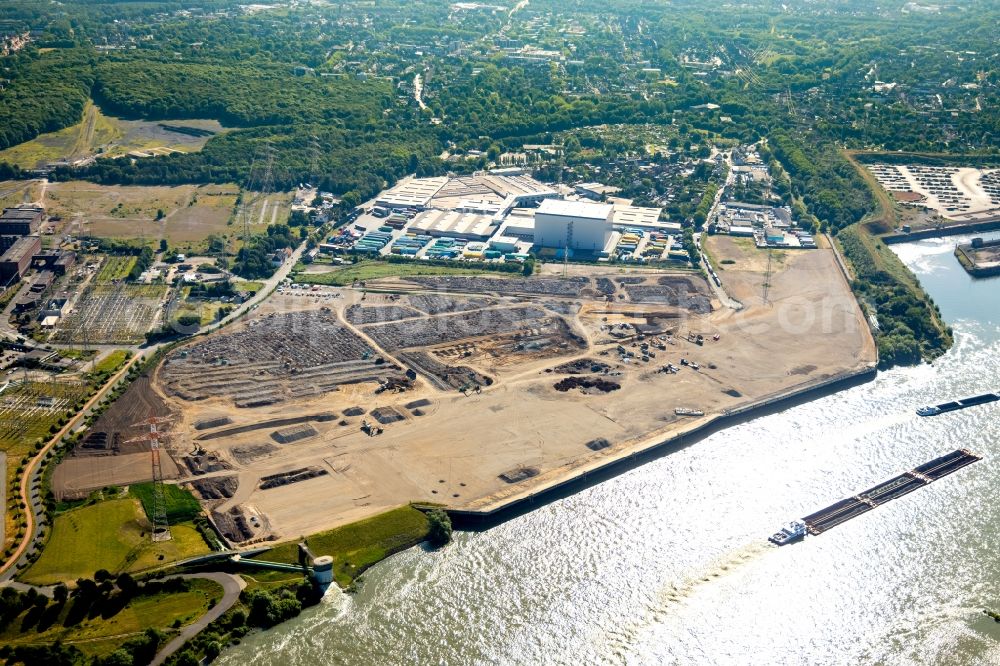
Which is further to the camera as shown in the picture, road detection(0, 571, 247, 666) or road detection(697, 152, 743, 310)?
road detection(697, 152, 743, 310)

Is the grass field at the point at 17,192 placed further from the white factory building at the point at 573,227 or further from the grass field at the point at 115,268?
the white factory building at the point at 573,227

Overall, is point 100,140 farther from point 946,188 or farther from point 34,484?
point 946,188

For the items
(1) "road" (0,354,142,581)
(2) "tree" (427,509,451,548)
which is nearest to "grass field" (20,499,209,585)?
(1) "road" (0,354,142,581)

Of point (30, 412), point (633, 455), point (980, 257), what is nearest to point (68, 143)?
point (30, 412)

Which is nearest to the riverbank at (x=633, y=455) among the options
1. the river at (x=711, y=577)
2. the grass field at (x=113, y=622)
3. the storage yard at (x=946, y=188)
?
the river at (x=711, y=577)

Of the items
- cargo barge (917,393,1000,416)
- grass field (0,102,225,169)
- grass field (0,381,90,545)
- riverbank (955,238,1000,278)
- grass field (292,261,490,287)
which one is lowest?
grass field (0,381,90,545)

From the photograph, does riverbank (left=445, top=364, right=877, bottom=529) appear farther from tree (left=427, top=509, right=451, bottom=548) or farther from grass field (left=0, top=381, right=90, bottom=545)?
grass field (left=0, top=381, right=90, bottom=545)

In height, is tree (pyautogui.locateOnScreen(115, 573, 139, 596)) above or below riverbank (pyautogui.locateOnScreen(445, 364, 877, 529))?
below
